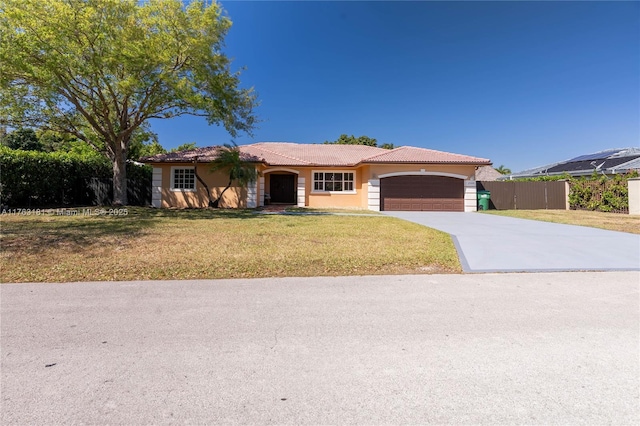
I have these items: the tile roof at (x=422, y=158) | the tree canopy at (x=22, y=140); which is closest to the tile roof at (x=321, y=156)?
the tile roof at (x=422, y=158)

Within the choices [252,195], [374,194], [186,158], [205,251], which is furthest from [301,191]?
[205,251]

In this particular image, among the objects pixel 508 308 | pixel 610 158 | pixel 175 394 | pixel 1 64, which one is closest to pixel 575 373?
pixel 508 308

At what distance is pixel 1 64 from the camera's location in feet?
34.6

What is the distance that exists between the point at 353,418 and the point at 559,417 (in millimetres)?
1369

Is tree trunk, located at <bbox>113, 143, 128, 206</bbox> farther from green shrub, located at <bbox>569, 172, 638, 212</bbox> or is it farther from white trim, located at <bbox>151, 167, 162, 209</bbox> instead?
green shrub, located at <bbox>569, 172, 638, 212</bbox>

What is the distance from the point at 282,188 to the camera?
71.3 ft

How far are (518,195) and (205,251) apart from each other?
20.6 metres

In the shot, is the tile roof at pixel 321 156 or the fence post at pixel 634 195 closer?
the fence post at pixel 634 195

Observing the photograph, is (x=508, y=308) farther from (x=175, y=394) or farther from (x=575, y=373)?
(x=175, y=394)

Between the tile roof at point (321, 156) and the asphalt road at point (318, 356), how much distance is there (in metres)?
14.5

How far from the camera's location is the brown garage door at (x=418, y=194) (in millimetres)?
19009

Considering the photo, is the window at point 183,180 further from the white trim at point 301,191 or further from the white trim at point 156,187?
the white trim at point 301,191

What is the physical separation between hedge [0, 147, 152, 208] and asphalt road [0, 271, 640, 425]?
13332 millimetres

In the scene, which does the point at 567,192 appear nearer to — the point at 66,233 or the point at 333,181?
the point at 333,181
